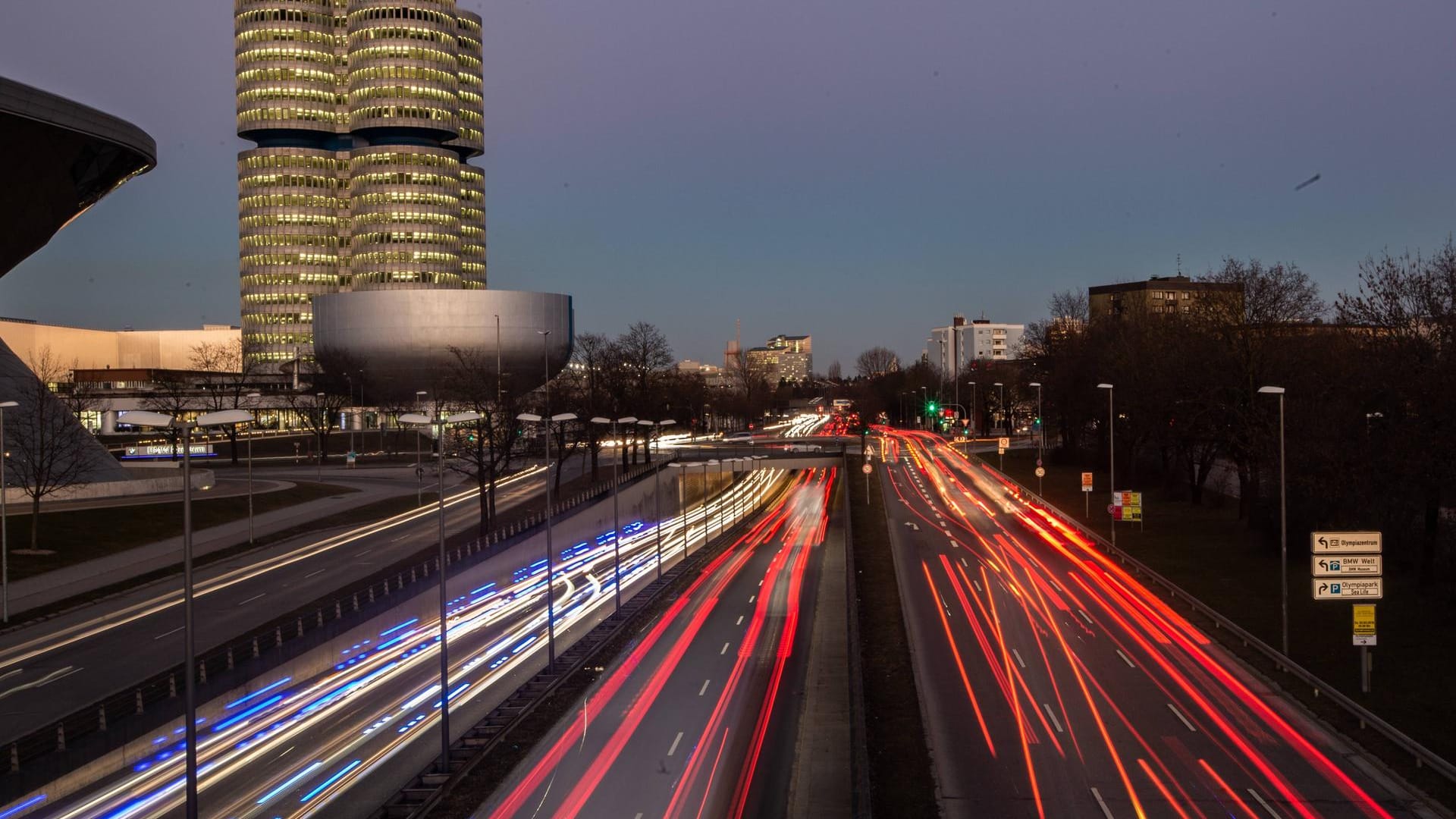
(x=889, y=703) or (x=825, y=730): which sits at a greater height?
(x=889, y=703)

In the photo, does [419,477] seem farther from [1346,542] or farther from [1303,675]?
[1346,542]

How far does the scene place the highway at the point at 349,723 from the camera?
2217 cm

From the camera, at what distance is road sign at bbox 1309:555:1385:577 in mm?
29266

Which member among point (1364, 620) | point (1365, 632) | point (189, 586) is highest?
point (189, 586)

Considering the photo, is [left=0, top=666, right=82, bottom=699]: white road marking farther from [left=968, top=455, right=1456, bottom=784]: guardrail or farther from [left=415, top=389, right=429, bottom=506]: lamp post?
[left=968, top=455, right=1456, bottom=784]: guardrail

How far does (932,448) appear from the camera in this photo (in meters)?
125

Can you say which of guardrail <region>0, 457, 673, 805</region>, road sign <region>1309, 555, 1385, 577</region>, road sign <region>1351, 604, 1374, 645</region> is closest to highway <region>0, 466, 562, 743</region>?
guardrail <region>0, 457, 673, 805</region>

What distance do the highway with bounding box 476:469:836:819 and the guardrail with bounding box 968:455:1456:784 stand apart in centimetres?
1295

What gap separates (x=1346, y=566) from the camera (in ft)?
96.6

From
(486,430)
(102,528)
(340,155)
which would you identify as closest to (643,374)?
(486,430)

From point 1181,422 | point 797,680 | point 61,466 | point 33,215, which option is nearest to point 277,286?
point 61,466

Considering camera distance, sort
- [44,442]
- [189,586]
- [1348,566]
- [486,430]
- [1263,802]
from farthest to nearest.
→ [486,430], [44,442], [1348,566], [1263,802], [189,586]

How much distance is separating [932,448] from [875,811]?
106m

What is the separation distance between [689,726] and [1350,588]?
58.4ft
